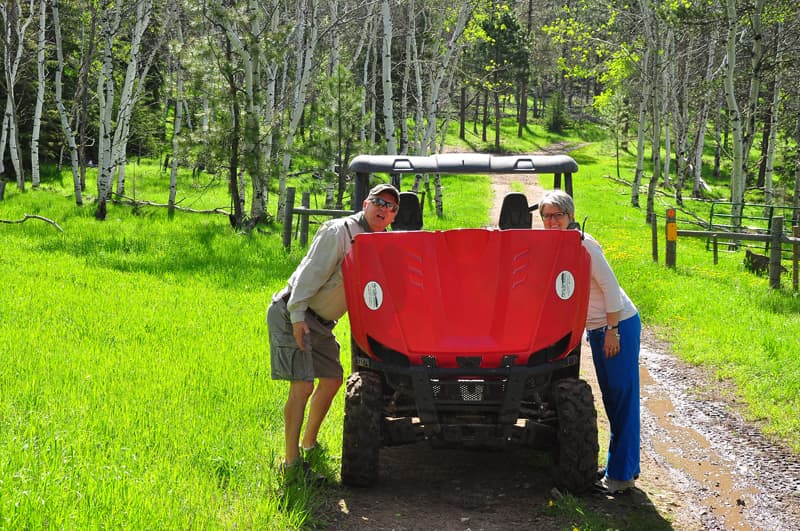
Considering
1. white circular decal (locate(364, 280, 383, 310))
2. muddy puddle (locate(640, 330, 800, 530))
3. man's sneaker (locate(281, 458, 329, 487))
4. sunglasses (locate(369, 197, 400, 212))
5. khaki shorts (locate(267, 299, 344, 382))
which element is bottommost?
muddy puddle (locate(640, 330, 800, 530))

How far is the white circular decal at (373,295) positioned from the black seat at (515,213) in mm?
1506

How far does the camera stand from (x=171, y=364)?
6.98 metres

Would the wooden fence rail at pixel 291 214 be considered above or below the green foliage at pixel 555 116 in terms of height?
below

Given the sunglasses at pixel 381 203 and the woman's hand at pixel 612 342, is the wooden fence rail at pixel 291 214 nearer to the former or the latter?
Result: the sunglasses at pixel 381 203

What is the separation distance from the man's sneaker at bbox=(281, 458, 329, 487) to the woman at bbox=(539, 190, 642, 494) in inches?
68.1

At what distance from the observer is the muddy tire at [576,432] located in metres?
4.58

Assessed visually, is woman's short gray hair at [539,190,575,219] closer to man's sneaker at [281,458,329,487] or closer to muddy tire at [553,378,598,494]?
muddy tire at [553,378,598,494]

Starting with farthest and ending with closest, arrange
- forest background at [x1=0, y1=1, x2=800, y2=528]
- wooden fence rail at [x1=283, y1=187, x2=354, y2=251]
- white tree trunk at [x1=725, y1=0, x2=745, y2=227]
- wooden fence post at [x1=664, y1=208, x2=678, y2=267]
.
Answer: white tree trunk at [x1=725, y1=0, x2=745, y2=227] → wooden fence rail at [x1=283, y1=187, x2=354, y2=251] → wooden fence post at [x1=664, y1=208, x2=678, y2=267] → forest background at [x1=0, y1=1, x2=800, y2=528]

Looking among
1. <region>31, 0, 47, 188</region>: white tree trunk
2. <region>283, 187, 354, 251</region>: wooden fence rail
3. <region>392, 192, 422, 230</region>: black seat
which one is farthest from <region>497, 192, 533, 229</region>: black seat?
<region>31, 0, 47, 188</region>: white tree trunk

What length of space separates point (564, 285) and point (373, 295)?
1.06 m

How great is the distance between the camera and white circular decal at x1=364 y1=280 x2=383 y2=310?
4.46 metres

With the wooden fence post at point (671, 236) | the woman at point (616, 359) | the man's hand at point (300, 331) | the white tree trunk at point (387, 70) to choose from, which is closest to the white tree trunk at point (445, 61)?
the white tree trunk at point (387, 70)

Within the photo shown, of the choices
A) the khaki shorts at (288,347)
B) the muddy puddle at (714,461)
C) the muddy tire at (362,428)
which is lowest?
the muddy puddle at (714,461)

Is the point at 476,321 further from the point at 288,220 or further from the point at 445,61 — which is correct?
the point at 445,61
